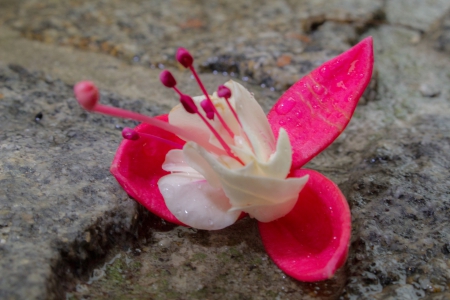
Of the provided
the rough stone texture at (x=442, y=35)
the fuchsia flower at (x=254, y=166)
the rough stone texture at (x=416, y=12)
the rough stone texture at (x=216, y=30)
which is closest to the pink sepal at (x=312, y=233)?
the fuchsia flower at (x=254, y=166)

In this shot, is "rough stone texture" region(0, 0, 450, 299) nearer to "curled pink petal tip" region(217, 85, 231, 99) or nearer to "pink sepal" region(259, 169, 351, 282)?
"pink sepal" region(259, 169, 351, 282)

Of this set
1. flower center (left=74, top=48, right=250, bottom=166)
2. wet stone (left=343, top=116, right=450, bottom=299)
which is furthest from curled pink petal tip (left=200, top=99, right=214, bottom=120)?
wet stone (left=343, top=116, right=450, bottom=299)

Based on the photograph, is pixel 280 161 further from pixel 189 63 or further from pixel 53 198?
pixel 53 198

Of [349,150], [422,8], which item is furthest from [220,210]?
[422,8]

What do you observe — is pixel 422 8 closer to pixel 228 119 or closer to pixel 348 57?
pixel 348 57

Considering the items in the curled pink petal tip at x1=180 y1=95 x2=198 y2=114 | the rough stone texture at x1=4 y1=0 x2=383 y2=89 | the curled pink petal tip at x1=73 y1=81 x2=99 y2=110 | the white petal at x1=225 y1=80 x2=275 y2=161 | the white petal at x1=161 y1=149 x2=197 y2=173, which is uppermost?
the curled pink petal tip at x1=73 y1=81 x2=99 y2=110

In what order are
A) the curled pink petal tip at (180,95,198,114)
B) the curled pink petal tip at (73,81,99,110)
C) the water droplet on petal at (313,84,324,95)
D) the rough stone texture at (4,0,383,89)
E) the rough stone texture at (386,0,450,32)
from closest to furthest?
the curled pink petal tip at (73,81,99,110) < the curled pink petal tip at (180,95,198,114) < the water droplet on petal at (313,84,324,95) < the rough stone texture at (4,0,383,89) < the rough stone texture at (386,0,450,32)

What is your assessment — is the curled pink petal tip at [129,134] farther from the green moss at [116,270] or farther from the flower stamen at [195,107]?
the green moss at [116,270]

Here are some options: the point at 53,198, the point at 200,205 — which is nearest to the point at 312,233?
the point at 200,205
